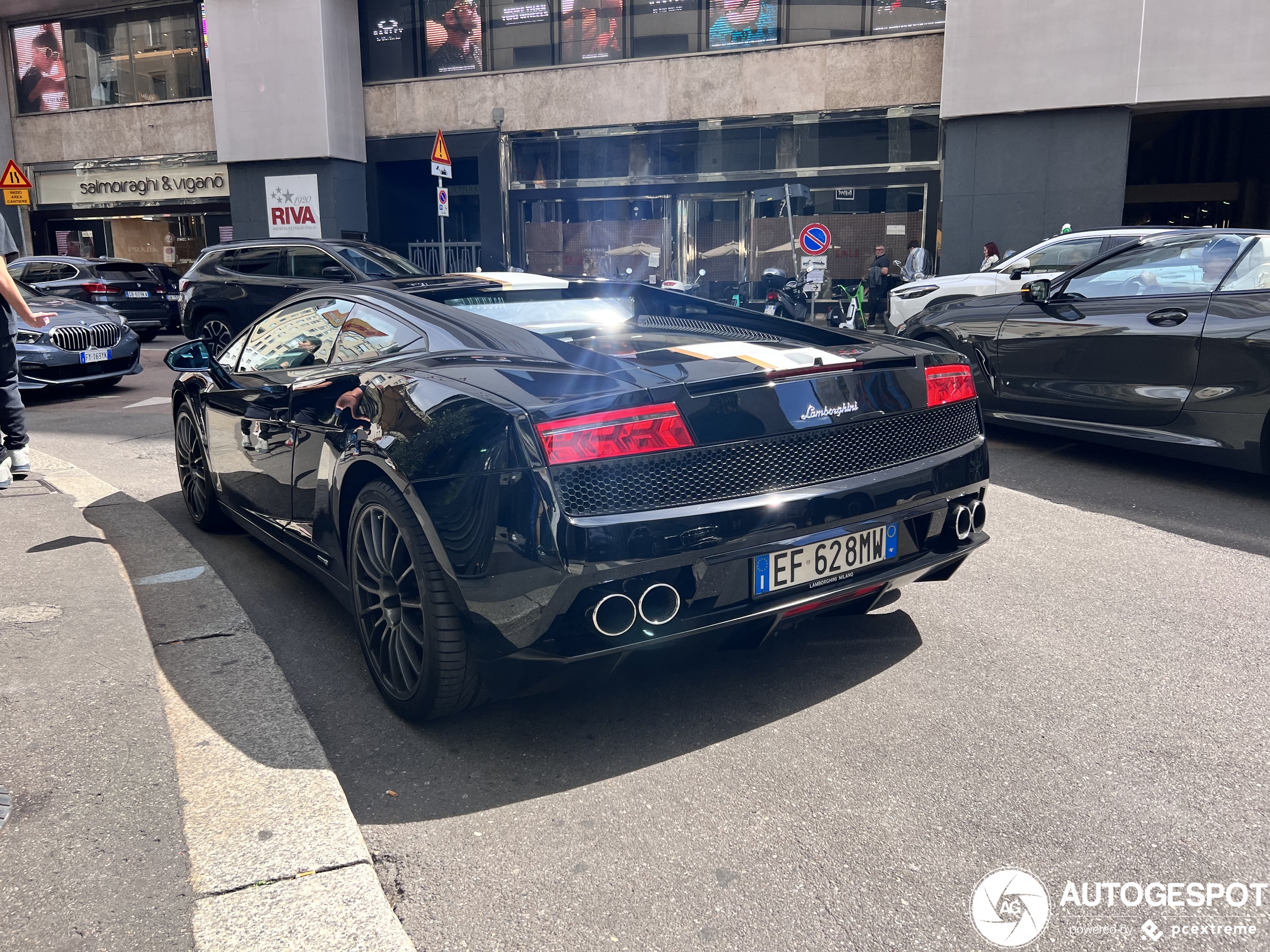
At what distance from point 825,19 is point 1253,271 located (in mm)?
15332

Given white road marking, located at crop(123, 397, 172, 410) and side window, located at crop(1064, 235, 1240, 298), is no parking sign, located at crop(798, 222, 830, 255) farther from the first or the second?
side window, located at crop(1064, 235, 1240, 298)

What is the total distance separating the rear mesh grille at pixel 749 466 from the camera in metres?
2.64

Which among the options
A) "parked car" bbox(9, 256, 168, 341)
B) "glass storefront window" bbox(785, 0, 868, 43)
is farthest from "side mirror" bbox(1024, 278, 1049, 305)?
"parked car" bbox(9, 256, 168, 341)

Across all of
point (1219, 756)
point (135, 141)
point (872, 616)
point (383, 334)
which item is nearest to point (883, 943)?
point (1219, 756)

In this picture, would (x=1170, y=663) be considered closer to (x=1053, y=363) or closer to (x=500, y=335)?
(x=500, y=335)

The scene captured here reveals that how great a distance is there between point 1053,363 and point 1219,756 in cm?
433

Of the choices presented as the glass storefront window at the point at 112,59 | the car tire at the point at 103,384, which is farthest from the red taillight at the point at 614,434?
the glass storefront window at the point at 112,59

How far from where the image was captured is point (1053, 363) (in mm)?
6695

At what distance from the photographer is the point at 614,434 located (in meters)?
2.67

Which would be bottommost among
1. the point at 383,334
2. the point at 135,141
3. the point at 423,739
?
the point at 423,739

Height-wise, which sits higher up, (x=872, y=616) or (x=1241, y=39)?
(x=1241, y=39)

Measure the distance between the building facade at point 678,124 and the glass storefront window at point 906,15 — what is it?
0.04m

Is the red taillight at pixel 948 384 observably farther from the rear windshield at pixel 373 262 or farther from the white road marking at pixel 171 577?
the rear windshield at pixel 373 262

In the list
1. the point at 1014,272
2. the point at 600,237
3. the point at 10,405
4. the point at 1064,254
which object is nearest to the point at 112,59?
the point at 600,237
